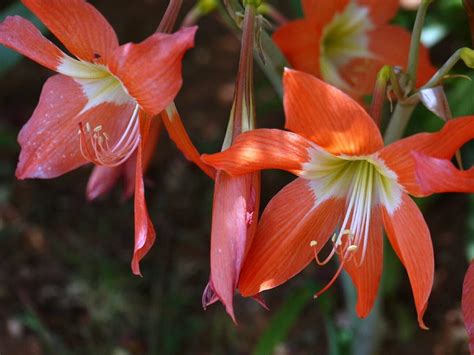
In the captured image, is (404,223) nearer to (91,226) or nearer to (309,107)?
(309,107)

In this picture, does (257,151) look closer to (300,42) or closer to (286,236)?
(286,236)

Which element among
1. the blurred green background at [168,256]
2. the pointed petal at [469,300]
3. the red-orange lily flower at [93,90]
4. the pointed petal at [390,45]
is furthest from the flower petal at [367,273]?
the blurred green background at [168,256]

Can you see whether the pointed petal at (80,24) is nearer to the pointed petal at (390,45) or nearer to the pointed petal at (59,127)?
the pointed petal at (59,127)

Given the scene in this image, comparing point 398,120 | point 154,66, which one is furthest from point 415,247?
point 154,66

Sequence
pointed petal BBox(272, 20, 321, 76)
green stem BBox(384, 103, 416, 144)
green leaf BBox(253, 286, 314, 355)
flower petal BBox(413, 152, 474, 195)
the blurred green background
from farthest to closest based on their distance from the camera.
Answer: the blurred green background → green leaf BBox(253, 286, 314, 355) → pointed petal BBox(272, 20, 321, 76) → green stem BBox(384, 103, 416, 144) → flower petal BBox(413, 152, 474, 195)

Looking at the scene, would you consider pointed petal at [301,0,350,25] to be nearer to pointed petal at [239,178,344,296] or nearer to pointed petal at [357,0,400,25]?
pointed petal at [357,0,400,25]

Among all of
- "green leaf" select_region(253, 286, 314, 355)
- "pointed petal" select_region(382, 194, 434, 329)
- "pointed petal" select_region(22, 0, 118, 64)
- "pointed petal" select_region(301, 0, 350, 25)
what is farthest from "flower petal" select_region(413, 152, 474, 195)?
"green leaf" select_region(253, 286, 314, 355)
